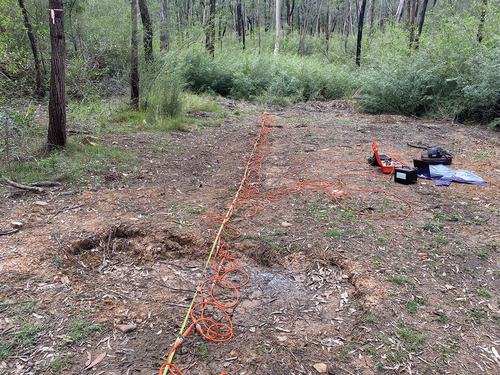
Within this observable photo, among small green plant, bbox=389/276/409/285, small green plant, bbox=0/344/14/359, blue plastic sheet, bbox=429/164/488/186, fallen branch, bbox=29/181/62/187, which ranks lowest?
small green plant, bbox=0/344/14/359

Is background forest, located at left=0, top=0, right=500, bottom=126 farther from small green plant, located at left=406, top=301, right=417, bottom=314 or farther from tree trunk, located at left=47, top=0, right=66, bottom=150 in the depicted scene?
small green plant, located at left=406, top=301, right=417, bottom=314

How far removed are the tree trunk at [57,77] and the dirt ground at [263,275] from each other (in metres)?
→ 1.11

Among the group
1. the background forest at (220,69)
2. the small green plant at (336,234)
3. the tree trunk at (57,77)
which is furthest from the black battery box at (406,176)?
the tree trunk at (57,77)

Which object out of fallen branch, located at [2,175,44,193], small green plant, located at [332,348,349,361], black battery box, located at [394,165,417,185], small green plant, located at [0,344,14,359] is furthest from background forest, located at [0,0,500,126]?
small green plant, located at [332,348,349,361]

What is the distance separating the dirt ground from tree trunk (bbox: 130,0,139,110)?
10.3 ft

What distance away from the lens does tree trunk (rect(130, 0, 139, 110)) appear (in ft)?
20.4

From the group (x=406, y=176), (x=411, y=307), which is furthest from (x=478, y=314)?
(x=406, y=176)

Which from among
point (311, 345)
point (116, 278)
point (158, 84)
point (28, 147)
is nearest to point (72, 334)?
point (116, 278)

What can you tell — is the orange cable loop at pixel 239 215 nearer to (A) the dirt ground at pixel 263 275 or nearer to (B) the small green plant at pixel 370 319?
(A) the dirt ground at pixel 263 275

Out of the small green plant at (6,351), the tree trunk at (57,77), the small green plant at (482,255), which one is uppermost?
the tree trunk at (57,77)

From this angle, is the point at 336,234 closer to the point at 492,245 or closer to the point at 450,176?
the point at 492,245

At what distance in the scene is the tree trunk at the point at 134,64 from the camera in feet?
20.4

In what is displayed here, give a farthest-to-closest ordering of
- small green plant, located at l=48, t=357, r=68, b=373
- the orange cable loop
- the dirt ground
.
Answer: the orange cable loop → the dirt ground → small green plant, located at l=48, t=357, r=68, b=373

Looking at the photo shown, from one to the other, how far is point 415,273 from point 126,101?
666 centimetres
